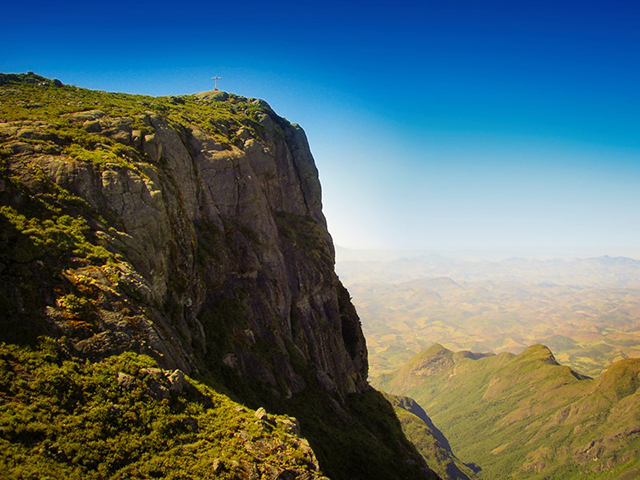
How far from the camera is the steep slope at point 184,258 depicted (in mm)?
25125

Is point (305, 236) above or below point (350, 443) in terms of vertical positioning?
above

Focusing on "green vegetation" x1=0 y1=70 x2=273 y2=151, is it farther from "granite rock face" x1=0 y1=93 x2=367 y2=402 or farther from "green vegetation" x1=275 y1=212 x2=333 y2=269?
"green vegetation" x1=275 y1=212 x2=333 y2=269

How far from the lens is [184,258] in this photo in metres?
41.2

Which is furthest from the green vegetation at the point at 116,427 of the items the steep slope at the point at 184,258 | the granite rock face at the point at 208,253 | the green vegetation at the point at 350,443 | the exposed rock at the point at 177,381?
the green vegetation at the point at 350,443

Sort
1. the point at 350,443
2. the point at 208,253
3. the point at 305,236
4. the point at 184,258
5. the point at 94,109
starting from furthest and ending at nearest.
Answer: the point at 305,236, the point at 350,443, the point at 208,253, the point at 94,109, the point at 184,258

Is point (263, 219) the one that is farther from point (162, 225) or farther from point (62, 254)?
point (62, 254)

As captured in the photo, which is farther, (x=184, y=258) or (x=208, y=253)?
(x=208, y=253)

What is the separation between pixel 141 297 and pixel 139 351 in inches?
190

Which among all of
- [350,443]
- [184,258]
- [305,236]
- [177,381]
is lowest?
[350,443]

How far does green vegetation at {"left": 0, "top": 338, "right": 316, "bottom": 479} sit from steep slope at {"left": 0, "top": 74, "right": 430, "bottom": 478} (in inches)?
67.0

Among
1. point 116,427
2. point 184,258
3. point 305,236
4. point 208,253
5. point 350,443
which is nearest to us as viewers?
point 116,427

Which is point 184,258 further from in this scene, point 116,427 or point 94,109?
point 94,109

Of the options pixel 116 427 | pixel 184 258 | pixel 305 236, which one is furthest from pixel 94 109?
pixel 305 236

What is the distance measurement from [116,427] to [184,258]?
879 inches
